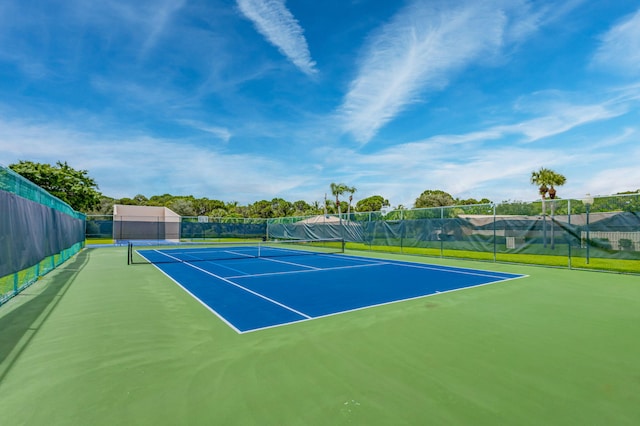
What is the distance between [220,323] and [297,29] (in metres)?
14.8

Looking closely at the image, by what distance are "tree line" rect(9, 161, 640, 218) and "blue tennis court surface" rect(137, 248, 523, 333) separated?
6396 mm

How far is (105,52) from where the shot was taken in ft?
44.1

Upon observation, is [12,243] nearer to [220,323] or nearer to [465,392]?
[220,323]

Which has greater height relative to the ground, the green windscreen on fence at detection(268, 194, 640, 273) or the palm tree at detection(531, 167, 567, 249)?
the palm tree at detection(531, 167, 567, 249)

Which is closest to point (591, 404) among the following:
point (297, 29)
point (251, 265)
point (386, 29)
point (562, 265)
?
point (251, 265)

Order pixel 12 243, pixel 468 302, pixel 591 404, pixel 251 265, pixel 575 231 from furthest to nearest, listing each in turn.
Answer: pixel 251 265 < pixel 575 231 < pixel 468 302 < pixel 12 243 < pixel 591 404

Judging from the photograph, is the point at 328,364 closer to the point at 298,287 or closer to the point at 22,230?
the point at 298,287

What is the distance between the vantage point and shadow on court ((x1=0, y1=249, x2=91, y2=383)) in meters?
3.55

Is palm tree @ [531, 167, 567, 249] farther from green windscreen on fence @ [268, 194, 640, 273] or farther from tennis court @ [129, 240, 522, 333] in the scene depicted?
tennis court @ [129, 240, 522, 333]

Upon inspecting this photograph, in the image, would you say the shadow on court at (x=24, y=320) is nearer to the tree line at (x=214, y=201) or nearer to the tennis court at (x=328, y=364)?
the tennis court at (x=328, y=364)

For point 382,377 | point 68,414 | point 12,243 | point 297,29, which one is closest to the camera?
point 68,414

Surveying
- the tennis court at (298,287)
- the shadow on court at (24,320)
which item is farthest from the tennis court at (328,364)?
the tennis court at (298,287)

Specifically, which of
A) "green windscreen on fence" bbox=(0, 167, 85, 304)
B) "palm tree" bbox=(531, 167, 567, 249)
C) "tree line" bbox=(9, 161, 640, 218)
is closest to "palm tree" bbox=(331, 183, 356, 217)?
"tree line" bbox=(9, 161, 640, 218)

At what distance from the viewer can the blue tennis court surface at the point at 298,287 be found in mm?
5195
